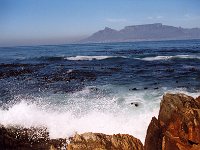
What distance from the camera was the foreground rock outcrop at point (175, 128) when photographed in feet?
28.7

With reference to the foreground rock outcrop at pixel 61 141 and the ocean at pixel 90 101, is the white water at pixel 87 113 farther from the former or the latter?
the foreground rock outcrop at pixel 61 141

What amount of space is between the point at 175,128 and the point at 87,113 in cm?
863

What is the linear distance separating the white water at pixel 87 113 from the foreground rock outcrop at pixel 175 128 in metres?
3.67

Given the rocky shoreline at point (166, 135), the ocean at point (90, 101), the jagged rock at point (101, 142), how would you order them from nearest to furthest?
the jagged rock at point (101, 142), the rocky shoreline at point (166, 135), the ocean at point (90, 101)

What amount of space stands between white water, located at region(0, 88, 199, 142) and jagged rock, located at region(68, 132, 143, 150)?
4.48m

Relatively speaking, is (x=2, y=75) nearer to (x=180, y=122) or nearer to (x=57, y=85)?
(x=57, y=85)

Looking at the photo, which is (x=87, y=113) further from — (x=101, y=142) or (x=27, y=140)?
(x=101, y=142)

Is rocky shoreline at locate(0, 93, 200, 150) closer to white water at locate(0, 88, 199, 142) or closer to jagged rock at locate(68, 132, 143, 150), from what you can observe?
jagged rock at locate(68, 132, 143, 150)

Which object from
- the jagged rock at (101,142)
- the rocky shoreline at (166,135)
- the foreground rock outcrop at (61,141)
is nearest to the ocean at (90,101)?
the foreground rock outcrop at (61,141)

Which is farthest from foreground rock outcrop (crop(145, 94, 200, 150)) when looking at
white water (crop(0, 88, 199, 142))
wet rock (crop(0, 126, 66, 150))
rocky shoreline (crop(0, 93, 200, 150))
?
wet rock (crop(0, 126, 66, 150))

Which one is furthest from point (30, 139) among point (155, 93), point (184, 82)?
point (184, 82)

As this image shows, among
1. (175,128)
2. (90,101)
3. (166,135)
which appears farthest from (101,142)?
(90,101)

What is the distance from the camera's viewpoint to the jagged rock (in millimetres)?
8133

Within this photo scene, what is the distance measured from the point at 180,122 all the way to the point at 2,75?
3142 centimetres
